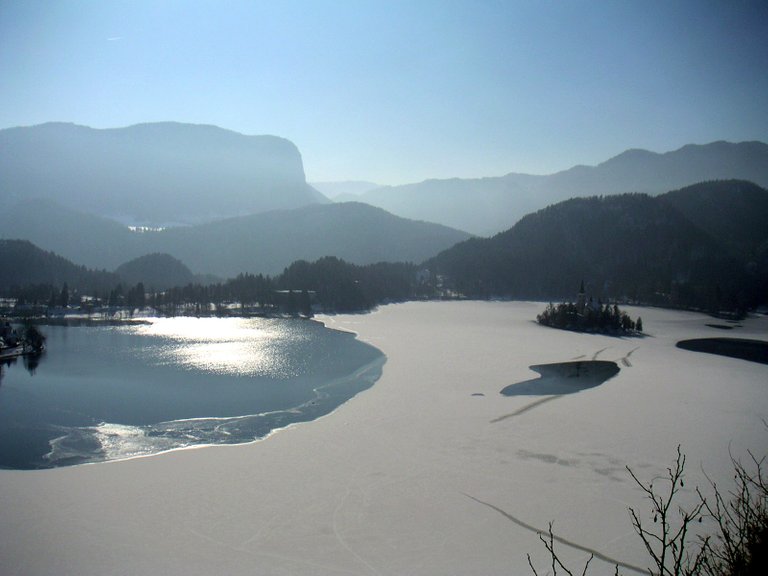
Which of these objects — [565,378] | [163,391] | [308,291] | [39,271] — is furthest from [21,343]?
[39,271]

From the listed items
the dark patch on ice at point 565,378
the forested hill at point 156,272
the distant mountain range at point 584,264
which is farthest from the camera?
the forested hill at point 156,272

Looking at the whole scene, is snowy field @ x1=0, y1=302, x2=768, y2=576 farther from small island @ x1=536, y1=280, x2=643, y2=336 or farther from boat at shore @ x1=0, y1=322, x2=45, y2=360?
small island @ x1=536, y1=280, x2=643, y2=336

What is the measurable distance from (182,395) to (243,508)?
1881cm

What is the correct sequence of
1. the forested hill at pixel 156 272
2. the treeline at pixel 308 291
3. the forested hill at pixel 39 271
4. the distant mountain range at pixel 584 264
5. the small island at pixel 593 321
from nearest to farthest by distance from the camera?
1. the small island at pixel 593 321
2. the treeline at pixel 308 291
3. the distant mountain range at pixel 584 264
4. the forested hill at pixel 39 271
5. the forested hill at pixel 156 272

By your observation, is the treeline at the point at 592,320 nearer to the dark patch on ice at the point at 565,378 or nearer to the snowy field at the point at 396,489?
the dark patch on ice at the point at 565,378

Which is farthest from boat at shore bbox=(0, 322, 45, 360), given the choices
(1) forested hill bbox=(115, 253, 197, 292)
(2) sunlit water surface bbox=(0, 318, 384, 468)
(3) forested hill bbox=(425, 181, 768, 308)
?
(1) forested hill bbox=(115, 253, 197, 292)

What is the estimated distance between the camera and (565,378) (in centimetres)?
3869

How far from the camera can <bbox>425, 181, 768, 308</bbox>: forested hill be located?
135250mm

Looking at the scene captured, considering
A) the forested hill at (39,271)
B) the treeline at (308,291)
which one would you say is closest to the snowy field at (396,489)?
the treeline at (308,291)

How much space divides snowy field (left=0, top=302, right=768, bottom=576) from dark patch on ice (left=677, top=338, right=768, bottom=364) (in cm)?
2190

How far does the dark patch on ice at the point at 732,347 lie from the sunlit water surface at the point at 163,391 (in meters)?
34.3

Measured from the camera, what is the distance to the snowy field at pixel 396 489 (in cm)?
1412

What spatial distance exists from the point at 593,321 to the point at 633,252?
98594 mm

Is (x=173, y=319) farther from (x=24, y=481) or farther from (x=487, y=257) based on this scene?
(x=487, y=257)
